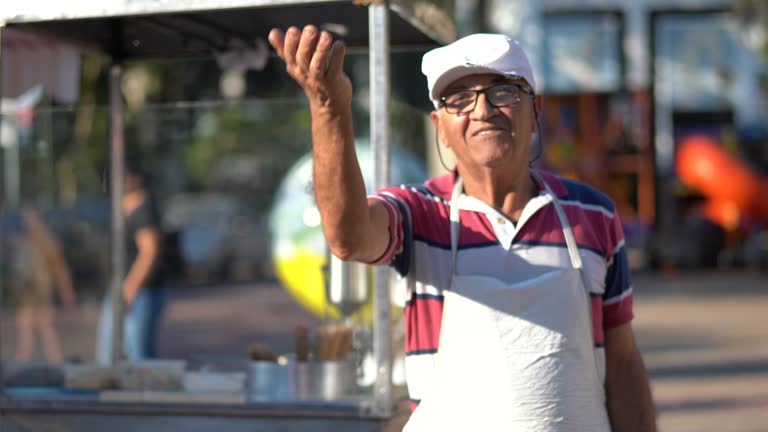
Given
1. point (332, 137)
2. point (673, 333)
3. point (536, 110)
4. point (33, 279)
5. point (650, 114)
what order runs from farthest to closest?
point (650, 114) → point (673, 333) → point (33, 279) → point (536, 110) → point (332, 137)

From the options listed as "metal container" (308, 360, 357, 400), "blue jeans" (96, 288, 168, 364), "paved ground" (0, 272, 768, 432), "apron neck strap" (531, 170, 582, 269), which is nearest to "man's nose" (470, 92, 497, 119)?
"apron neck strap" (531, 170, 582, 269)

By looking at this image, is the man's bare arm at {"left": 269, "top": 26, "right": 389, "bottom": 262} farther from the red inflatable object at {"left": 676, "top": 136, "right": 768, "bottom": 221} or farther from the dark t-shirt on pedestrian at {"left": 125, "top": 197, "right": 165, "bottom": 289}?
the red inflatable object at {"left": 676, "top": 136, "right": 768, "bottom": 221}

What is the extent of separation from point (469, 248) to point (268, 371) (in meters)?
1.63

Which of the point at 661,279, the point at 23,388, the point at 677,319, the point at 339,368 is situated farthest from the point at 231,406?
Answer: the point at 661,279

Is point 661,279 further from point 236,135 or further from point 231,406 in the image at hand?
point 231,406

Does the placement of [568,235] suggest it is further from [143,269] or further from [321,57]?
[143,269]

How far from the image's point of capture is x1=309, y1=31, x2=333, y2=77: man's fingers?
2014 mm

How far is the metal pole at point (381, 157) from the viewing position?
3.54 meters

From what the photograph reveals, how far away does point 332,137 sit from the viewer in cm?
213

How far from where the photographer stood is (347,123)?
7.02 feet

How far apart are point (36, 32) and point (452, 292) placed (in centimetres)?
262

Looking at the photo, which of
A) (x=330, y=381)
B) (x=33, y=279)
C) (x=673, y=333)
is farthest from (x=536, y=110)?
(x=673, y=333)

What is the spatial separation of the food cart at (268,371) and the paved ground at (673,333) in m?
0.58

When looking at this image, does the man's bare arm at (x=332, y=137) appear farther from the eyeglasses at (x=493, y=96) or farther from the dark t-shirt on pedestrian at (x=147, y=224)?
the dark t-shirt on pedestrian at (x=147, y=224)
